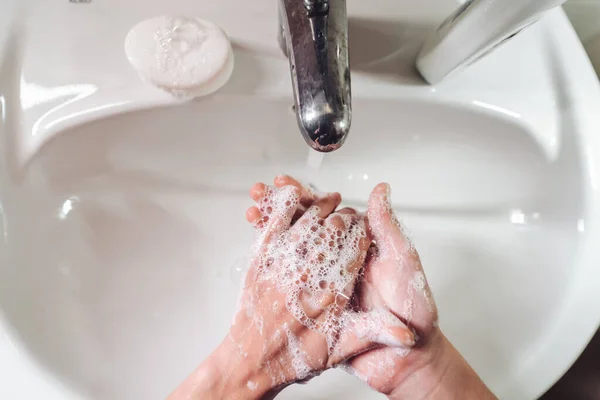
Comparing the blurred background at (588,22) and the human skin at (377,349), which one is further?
the blurred background at (588,22)

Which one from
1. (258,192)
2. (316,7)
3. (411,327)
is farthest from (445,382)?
(316,7)

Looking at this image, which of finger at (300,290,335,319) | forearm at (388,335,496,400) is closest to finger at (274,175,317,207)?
finger at (300,290,335,319)

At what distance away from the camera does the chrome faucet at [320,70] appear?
358mm

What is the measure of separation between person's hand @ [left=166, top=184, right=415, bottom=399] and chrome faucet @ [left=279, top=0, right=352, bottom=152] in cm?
15

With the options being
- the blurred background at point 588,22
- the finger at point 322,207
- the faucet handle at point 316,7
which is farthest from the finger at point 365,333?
the blurred background at point 588,22

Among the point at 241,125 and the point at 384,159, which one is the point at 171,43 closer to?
the point at 241,125

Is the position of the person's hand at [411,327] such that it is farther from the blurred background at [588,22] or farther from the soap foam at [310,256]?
the blurred background at [588,22]

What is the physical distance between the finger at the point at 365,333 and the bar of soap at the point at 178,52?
298mm

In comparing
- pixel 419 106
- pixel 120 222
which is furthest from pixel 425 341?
pixel 120 222

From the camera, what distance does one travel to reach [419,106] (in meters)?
0.54

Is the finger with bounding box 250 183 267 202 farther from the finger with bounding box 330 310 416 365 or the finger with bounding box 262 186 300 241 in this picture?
the finger with bounding box 330 310 416 365

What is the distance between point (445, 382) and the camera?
47 cm

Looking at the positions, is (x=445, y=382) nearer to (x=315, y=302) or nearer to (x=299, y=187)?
(x=315, y=302)

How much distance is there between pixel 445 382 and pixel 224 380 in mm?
230
